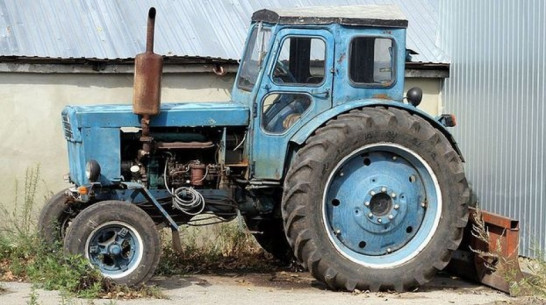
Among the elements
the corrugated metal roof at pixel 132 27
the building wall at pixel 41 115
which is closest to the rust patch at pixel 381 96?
the corrugated metal roof at pixel 132 27

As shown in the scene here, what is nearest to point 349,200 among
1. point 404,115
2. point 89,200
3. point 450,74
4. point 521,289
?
point 404,115

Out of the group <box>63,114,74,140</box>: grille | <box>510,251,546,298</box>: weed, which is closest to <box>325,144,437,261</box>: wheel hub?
<box>510,251,546,298</box>: weed

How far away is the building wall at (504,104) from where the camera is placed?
39.0ft

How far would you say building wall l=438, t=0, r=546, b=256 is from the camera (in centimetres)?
1188

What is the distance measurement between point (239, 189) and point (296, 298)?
55.8 inches

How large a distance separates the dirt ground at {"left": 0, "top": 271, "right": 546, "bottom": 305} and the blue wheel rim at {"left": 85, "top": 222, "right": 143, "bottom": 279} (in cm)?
45

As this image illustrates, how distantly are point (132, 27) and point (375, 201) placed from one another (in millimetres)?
4902

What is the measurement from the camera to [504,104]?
41.2ft

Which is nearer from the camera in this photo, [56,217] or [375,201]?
[375,201]

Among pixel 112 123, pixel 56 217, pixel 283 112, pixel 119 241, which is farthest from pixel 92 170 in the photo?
pixel 283 112

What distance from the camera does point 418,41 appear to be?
14.6m

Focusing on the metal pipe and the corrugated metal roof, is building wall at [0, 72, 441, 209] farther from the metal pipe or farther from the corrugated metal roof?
the metal pipe

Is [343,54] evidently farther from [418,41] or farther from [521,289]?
[418,41]

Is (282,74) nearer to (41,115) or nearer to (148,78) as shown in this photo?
(148,78)
